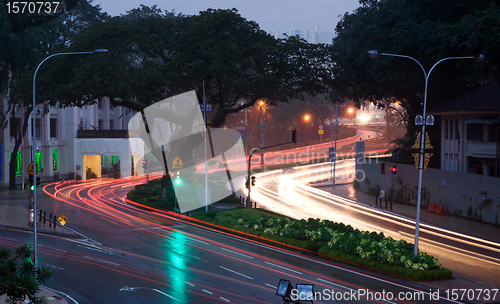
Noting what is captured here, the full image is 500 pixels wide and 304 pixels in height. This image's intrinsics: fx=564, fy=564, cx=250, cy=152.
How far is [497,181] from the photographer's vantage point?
38.6m

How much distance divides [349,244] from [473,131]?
82.3ft

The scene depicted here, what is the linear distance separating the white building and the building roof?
42128 millimetres

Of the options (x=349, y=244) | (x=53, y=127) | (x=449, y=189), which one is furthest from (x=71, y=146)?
(x=349, y=244)

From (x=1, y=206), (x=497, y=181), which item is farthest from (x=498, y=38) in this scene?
(x=1, y=206)

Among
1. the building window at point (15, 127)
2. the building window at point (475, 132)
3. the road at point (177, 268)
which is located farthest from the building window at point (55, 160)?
the building window at point (475, 132)

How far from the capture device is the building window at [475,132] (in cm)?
4744

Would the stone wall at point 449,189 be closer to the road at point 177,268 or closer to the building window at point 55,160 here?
the road at point 177,268

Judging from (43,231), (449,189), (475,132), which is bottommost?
(43,231)

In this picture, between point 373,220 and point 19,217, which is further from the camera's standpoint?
point 19,217

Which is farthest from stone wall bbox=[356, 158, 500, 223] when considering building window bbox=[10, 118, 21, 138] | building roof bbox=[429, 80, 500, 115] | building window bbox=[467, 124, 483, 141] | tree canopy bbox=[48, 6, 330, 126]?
building window bbox=[10, 118, 21, 138]

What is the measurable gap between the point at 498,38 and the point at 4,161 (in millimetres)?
51855

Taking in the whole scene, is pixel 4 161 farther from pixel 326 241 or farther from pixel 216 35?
pixel 326 241

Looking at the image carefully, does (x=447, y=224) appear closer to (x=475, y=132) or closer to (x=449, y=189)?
(x=449, y=189)

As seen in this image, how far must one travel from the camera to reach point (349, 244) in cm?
2838
